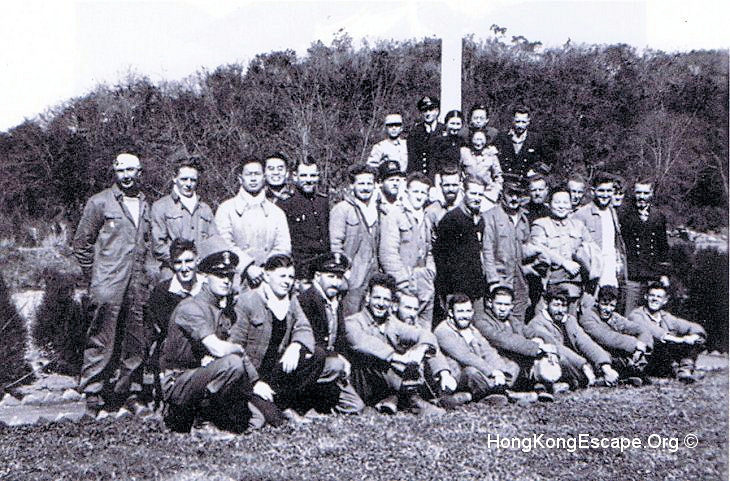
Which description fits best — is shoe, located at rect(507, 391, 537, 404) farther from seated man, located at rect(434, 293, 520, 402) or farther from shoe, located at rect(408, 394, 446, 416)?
shoe, located at rect(408, 394, 446, 416)

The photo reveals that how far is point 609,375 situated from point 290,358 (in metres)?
2.60

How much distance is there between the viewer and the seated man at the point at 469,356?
5.25 m

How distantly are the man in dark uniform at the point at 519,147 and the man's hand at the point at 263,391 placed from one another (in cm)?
284

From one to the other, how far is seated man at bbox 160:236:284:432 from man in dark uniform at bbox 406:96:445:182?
2200 mm

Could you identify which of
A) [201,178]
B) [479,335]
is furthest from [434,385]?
[201,178]

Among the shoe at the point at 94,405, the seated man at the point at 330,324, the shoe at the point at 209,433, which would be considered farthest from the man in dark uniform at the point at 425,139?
the shoe at the point at 94,405

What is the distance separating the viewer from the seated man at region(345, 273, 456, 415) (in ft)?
16.3

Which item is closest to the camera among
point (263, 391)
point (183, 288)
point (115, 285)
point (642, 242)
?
point (263, 391)

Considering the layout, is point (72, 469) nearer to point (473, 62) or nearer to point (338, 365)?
point (338, 365)

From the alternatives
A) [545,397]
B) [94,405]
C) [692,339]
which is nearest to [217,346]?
[94,405]

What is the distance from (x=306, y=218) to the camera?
5223 mm

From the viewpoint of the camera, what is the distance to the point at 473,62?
726cm

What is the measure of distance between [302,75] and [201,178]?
131cm

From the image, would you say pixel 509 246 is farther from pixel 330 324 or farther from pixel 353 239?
pixel 330 324
